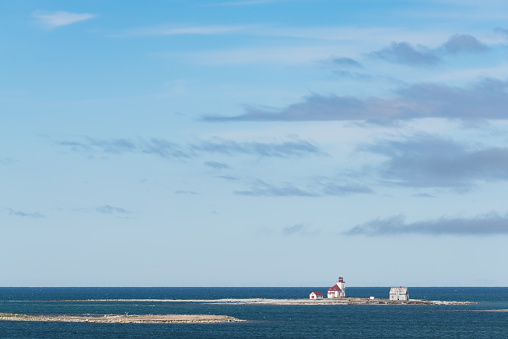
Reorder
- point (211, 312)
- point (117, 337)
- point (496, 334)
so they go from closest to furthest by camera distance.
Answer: point (117, 337) → point (496, 334) → point (211, 312)

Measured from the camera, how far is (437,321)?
162 m

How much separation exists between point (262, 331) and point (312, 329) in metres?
9.94

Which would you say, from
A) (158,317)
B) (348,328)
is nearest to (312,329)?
(348,328)

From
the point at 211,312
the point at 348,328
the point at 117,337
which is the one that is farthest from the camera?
A: the point at 211,312

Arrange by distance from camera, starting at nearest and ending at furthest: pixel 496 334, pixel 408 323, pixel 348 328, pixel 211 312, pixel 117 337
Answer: pixel 117 337, pixel 496 334, pixel 348 328, pixel 408 323, pixel 211 312

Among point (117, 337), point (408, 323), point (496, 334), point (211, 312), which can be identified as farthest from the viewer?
point (211, 312)

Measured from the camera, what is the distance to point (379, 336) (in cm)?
12775

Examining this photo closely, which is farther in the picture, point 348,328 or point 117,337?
point 348,328

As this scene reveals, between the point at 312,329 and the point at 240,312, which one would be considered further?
the point at 240,312

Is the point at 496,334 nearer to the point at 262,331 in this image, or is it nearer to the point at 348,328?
the point at 348,328

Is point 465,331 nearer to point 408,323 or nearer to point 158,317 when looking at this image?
point 408,323

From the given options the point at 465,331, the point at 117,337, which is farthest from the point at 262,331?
the point at 465,331

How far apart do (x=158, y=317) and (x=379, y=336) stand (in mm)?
47435

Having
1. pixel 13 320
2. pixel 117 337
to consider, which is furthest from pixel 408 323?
pixel 13 320
